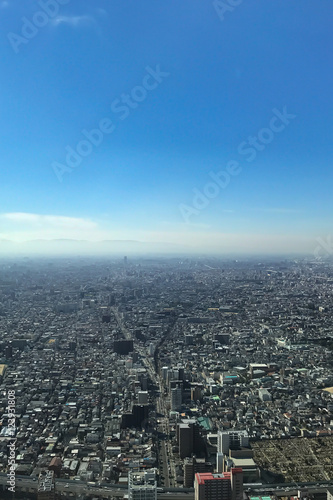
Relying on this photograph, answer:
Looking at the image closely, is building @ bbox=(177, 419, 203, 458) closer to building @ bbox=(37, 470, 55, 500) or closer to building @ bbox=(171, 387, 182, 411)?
building @ bbox=(171, 387, 182, 411)

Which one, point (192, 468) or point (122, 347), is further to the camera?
point (122, 347)

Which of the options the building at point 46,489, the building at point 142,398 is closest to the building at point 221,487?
the building at point 46,489

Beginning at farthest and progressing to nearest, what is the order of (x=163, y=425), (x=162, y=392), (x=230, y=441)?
(x=162, y=392), (x=163, y=425), (x=230, y=441)

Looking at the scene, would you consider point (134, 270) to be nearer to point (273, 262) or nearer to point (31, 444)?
point (273, 262)

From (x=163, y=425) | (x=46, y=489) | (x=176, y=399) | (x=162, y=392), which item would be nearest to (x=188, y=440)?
(x=163, y=425)

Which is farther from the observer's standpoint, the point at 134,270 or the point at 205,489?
the point at 134,270

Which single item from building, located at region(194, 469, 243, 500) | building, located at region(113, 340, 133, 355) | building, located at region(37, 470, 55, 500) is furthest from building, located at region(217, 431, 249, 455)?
building, located at region(113, 340, 133, 355)

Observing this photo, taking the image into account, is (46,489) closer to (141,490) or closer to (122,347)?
(141,490)

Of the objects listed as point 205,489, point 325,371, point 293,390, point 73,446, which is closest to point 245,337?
point 325,371

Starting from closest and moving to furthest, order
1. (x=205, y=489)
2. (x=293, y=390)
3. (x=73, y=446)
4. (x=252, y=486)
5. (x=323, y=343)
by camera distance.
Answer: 1. (x=205, y=489)
2. (x=252, y=486)
3. (x=73, y=446)
4. (x=293, y=390)
5. (x=323, y=343)
